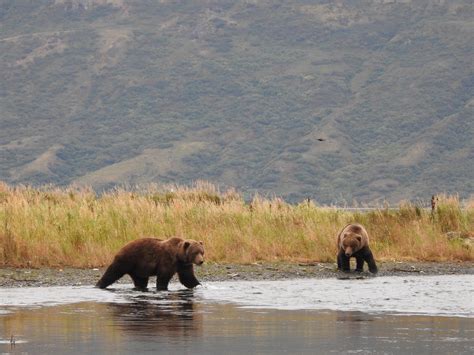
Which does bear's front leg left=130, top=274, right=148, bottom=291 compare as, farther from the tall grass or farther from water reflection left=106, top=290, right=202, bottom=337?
the tall grass

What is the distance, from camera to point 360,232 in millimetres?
23328

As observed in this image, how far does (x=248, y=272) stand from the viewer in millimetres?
22703

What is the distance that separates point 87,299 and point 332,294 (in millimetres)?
3345

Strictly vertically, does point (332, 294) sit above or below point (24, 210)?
below

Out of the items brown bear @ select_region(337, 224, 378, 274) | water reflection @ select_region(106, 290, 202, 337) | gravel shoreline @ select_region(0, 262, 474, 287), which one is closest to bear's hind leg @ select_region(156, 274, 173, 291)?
water reflection @ select_region(106, 290, 202, 337)

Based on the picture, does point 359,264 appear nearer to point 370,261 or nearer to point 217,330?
point 370,261

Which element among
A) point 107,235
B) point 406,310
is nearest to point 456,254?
point 107,235

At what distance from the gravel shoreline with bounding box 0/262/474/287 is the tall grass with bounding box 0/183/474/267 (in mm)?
598

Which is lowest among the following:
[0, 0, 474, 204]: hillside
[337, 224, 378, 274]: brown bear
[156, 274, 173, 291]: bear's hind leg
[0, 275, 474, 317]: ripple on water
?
[0, 275, 474, 317]: ripple on water

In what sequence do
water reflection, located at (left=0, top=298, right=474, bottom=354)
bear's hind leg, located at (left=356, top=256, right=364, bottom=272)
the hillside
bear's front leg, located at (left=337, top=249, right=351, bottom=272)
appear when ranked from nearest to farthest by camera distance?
water reflection, located at (left=0, top=298, right=474, bottom=354) → bear's front leg, located at (left=337, top=249, right=351, bottom=272) → bear's hind leg, located at (left=356, top=256, right=364, bottom=272) → the hillside

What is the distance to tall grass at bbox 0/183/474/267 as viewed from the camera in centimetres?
2317

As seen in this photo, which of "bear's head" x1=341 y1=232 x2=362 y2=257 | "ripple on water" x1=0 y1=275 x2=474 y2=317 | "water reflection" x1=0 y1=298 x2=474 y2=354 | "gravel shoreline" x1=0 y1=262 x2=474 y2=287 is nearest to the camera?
"water reflection" x1=0 y1=298 x2=474 y2=354

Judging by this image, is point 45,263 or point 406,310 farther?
point 45,263

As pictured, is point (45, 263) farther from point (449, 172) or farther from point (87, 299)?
point (449, 172)
